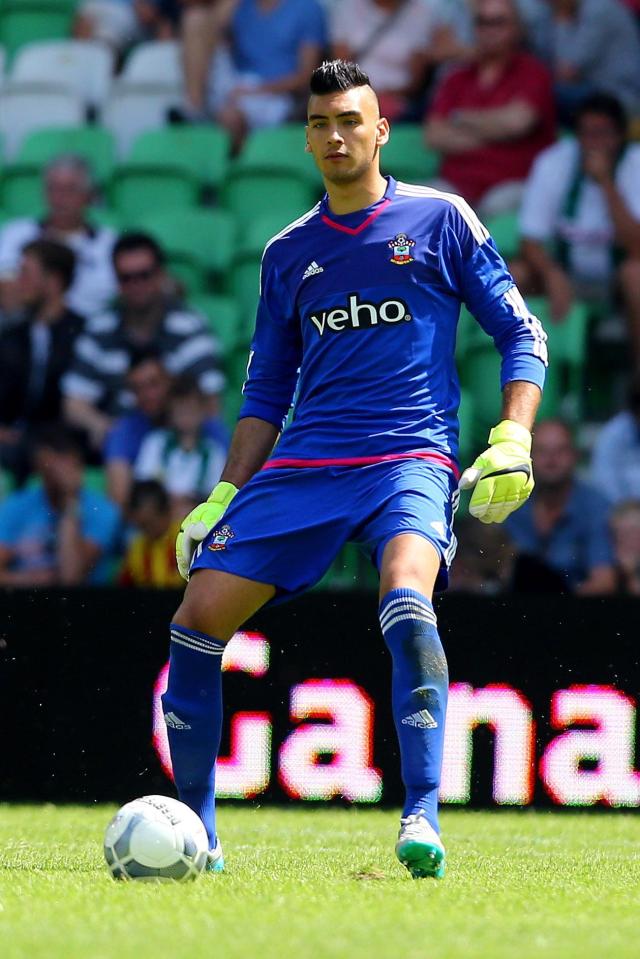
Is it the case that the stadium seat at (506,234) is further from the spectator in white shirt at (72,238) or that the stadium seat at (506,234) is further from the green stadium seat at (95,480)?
the green stadium seat at (95,480)

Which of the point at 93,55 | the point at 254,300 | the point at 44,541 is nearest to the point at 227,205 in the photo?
the point at 254,300

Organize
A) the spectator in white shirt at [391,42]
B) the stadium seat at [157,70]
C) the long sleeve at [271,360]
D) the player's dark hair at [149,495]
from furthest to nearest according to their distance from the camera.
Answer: the stadium seat at [157,70] < the spectator in white shirt at [391,42] < the player's dark hair at [149,495] < the long sleeve at [271,360]

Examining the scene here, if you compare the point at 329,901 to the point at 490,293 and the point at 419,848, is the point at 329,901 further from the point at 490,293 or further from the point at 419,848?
the point at 490,293

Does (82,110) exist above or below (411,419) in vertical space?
above

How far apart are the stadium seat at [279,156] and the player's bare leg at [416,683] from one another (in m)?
7.01

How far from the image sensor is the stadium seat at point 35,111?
1216 centimetres

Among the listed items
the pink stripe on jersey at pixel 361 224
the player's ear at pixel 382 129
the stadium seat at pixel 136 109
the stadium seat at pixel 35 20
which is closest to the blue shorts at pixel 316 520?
the pink stripe on jersey at pixel 361 224

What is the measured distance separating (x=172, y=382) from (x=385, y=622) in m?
5.30

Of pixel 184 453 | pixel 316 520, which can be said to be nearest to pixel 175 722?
pixel 316 520

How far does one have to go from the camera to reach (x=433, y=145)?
10688mm

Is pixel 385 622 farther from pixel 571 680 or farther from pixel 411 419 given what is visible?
pixel 571 680

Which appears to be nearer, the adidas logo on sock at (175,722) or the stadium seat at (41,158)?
the adidas logo on sock at (175,722)

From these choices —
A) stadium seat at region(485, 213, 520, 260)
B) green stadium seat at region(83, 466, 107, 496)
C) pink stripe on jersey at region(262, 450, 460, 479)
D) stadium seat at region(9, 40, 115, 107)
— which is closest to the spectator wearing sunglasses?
green stadium seat at region(83, 466, 107, 496)

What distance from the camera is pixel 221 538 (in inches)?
188
